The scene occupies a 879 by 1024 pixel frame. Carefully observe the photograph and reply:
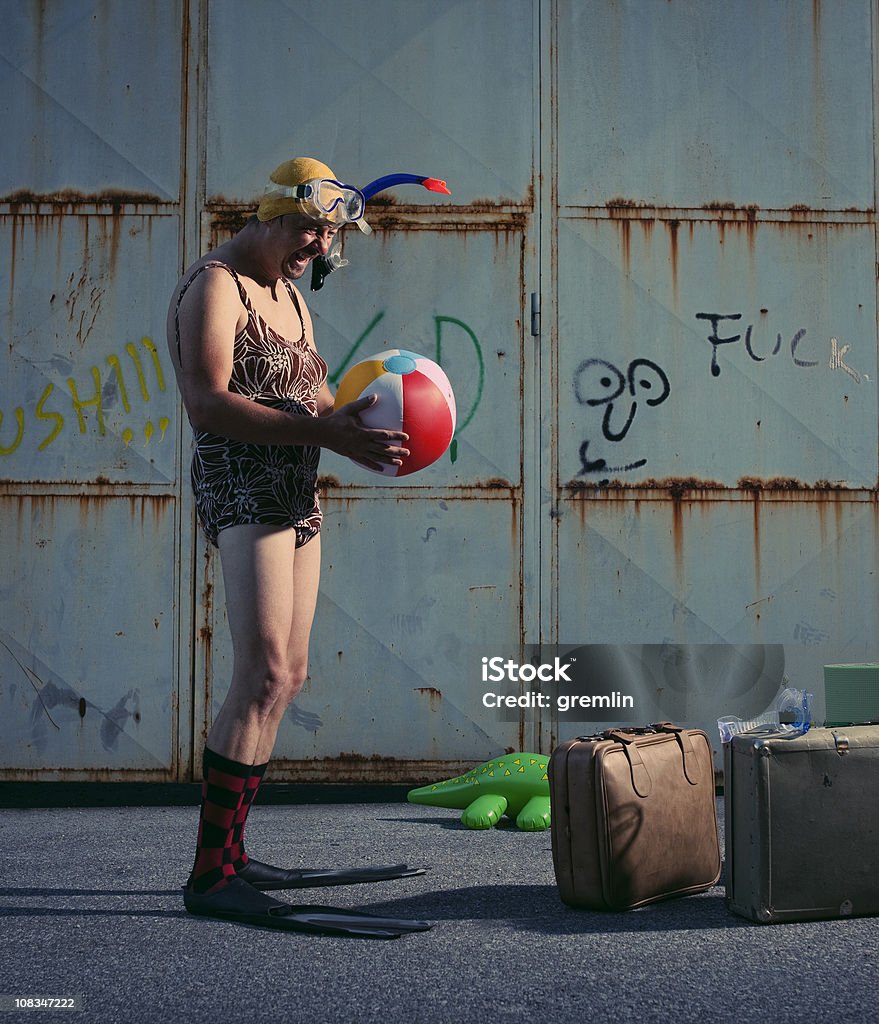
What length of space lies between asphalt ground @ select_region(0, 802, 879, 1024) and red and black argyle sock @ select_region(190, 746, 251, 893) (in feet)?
0.35

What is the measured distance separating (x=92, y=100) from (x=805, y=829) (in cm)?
440

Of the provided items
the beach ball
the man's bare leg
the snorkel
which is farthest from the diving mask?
the man's bare leg

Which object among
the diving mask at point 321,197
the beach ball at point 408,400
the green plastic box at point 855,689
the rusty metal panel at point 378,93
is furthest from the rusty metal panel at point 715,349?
the diving mask at point 321,197

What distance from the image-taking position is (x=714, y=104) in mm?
5102

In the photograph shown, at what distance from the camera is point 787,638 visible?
498 cm

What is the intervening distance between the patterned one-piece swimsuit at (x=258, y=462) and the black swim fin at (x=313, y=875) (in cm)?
87

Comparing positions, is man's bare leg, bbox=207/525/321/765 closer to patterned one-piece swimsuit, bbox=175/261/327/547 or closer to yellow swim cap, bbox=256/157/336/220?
patterned one-piece swimsuit, bbox=175/261/327/547

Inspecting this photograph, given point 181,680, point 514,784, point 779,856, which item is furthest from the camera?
point 181,680

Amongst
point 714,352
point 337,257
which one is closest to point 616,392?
point 714,352

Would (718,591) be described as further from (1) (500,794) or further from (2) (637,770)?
(2) (637,770)

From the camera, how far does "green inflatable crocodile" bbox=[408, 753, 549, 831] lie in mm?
3895

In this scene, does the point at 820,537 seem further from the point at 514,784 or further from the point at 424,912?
the point at 424,912

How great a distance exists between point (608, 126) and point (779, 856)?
365 cm

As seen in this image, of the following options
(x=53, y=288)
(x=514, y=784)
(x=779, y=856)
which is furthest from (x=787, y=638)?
(x=53, y=288)
